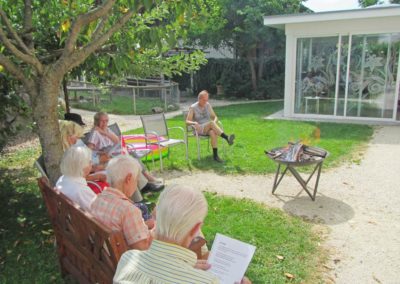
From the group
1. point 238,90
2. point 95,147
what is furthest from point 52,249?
point 238,90

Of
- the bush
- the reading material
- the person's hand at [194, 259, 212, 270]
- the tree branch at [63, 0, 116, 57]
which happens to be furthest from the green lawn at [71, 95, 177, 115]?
the person's hand at [194, 259, 212, 270]

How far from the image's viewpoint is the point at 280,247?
3.78 metres

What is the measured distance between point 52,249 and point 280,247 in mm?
2273

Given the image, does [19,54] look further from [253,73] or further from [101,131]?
[253,73]

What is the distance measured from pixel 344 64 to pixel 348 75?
35cm

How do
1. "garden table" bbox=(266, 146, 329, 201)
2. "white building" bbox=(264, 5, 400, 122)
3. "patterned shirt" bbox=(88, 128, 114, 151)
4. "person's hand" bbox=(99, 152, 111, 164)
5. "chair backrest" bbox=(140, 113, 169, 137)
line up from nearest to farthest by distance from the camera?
1. "garden table" bbox=(266, 146, 329, 201)
2. "person's hand" bbox=(99, 152, 111, 164)
3. "patterned shirt" bbox=(88, 128, 114, 151)
4. "chair backrest" bbox=(140, 113, 169, 137)
5. "white building" bbox=(264, 5, 400, 122)

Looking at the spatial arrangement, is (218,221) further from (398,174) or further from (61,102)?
(61,102)

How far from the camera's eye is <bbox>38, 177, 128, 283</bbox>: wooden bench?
2.17 metres

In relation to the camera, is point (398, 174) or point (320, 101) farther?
point (320, 101)

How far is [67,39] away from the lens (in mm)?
3498

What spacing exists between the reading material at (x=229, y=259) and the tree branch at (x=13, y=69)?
2449mm

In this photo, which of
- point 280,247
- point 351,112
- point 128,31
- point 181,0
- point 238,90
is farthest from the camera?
point 238,90

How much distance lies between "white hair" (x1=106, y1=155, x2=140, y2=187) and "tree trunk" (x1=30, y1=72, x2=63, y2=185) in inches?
46.3

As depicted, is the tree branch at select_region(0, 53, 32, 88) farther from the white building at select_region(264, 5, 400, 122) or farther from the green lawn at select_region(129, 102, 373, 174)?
the white building at select_region(264, 5, 400, 122)
